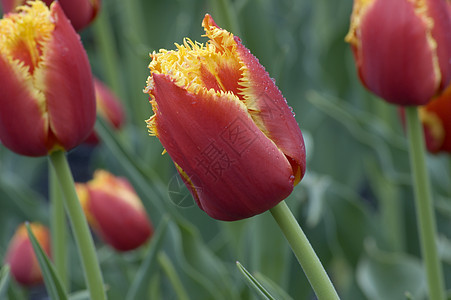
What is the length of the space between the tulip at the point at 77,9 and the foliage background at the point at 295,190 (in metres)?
0.17

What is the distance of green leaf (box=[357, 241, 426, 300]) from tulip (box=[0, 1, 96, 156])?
0.55m

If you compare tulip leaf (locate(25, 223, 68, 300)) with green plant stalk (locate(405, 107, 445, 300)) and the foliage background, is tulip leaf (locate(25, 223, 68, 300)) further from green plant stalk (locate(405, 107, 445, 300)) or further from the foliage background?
green plant stalk (locate(405, 107, 445, 300))

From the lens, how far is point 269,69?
1.10 meters

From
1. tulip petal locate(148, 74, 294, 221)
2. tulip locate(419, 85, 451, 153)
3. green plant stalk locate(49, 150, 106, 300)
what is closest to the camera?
tulip petal locate(148, 74, 294, 221)

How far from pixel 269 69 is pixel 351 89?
1.48 feet

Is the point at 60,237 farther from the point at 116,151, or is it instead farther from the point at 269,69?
the point at 269,69

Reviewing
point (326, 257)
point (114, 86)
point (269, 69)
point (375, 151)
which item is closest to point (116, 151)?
Answer: point (269, 69)

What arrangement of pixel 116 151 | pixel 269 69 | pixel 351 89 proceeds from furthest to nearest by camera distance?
pixel 351 89 → pixel 269 69 → pixel 116 151

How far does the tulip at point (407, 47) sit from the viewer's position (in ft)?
2.25

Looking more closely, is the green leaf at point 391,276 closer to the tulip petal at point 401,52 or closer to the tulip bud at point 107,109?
the tulip petal at point 401,52

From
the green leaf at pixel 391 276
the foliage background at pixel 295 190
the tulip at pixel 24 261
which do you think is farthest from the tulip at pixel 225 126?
the tulip at pixel 24 261

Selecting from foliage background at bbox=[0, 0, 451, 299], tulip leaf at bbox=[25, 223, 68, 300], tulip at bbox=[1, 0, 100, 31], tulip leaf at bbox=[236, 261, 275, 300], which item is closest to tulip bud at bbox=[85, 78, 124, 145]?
foliage background at bbox=[0, 0, 451, 299]

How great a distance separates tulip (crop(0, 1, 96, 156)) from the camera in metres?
0.58

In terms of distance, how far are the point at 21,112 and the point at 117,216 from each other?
0.44m
